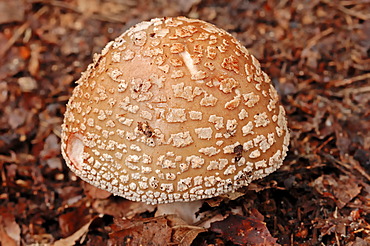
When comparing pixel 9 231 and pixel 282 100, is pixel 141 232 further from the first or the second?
pixel 282 100

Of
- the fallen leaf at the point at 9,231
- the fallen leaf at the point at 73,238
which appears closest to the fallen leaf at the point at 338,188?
the fallen leaf at the point at 73,238

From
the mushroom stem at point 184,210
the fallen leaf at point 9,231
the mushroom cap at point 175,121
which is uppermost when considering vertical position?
the mushroom cap at point 175,121

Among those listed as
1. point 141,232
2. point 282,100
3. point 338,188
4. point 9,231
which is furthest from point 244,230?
point 9,231

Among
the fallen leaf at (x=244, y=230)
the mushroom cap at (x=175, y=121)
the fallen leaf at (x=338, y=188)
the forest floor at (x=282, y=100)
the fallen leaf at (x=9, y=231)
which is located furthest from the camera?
the fallen leaf at (x=9, y=231)

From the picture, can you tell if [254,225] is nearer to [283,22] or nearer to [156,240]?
[156,240]

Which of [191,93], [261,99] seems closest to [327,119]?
[261,99]

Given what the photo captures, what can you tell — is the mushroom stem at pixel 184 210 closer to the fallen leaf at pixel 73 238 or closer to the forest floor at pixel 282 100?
the forest floor at pixel 282 100

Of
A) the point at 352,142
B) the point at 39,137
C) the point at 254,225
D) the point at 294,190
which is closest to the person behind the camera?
the point at 254,225
